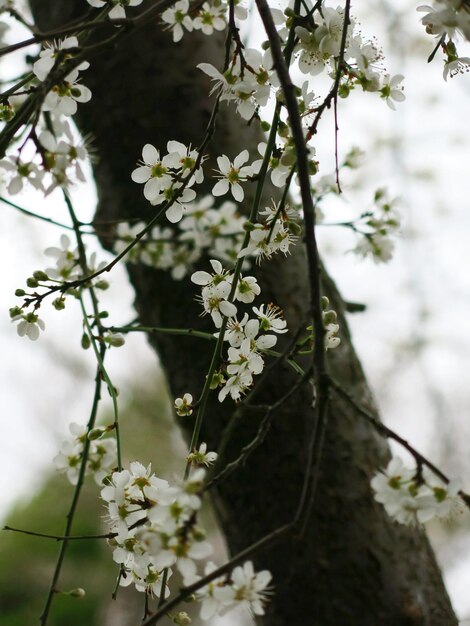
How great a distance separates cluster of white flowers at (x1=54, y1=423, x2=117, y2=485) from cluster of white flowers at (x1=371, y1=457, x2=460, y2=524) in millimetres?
544

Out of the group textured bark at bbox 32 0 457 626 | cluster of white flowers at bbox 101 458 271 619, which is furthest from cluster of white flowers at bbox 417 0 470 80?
textured bark at bbox 32 0 457 626

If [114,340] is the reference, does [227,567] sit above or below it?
below

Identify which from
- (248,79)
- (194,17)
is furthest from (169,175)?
(194,17)

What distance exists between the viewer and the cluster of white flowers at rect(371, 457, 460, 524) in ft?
2.16

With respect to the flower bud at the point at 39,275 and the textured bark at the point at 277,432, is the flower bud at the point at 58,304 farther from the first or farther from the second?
the textured bark at the point at 277,432

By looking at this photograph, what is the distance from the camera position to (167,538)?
607 millimetres

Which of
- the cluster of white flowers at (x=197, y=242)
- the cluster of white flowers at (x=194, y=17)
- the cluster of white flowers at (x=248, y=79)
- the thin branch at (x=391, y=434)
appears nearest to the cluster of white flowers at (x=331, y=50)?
the cluster of white flowers at (x=248, y=79)

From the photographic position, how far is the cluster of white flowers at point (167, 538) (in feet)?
1.98

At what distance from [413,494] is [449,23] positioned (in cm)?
47

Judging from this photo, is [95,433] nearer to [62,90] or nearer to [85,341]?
[85,341]

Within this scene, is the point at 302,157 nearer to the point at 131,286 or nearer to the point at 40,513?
the point at 131,286

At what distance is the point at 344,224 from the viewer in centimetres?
145

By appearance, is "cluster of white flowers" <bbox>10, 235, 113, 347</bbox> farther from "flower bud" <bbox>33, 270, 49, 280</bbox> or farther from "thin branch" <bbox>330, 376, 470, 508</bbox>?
"thin branch" <bbox>330, 376, 470, 508</bbox>

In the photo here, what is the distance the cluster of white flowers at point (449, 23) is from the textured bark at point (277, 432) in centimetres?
61
